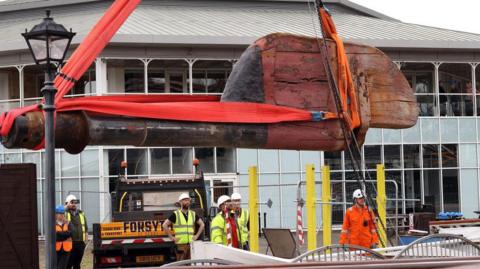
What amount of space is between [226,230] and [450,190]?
2339cm

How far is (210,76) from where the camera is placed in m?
36.7

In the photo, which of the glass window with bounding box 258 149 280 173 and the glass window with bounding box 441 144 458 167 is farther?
the glass window with bounding box 441 144 458 167

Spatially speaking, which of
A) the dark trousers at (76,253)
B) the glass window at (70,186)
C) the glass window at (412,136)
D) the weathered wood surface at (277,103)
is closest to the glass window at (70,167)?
the glass window at (70,186)

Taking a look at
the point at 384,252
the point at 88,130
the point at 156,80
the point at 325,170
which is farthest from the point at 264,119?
the point at 156,80

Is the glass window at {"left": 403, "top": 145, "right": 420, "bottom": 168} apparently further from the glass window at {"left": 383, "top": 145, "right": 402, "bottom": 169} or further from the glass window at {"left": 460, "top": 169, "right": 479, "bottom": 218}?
the glass window at {"left": 460, "top": 169, "right": 479, "bottom": 218}

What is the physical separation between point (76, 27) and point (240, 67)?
30724 mm

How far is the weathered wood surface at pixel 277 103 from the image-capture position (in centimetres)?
606

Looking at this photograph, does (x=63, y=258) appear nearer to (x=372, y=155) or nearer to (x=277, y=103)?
(x=277, y=103)

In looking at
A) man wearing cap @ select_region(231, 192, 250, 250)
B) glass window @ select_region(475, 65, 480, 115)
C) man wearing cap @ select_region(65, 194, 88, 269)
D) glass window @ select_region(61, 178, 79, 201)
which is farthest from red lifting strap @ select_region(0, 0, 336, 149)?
glass window @ select_region(475, 65, 480, 115)

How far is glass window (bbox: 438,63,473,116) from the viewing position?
1496 inches

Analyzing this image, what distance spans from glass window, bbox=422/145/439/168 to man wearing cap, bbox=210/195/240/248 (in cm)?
2262

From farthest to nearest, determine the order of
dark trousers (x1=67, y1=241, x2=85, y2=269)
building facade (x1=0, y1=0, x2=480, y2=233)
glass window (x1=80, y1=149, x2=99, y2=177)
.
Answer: building facade (x1=0, y1=0, x2=480, y2=233) → glass window (x1=80, y1=149, x2=99, y2=177) → dark trousers (x1=67, y1=241, x2=85, y2=269)

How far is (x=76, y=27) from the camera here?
121 ft

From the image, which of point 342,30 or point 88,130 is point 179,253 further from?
point 342,30
